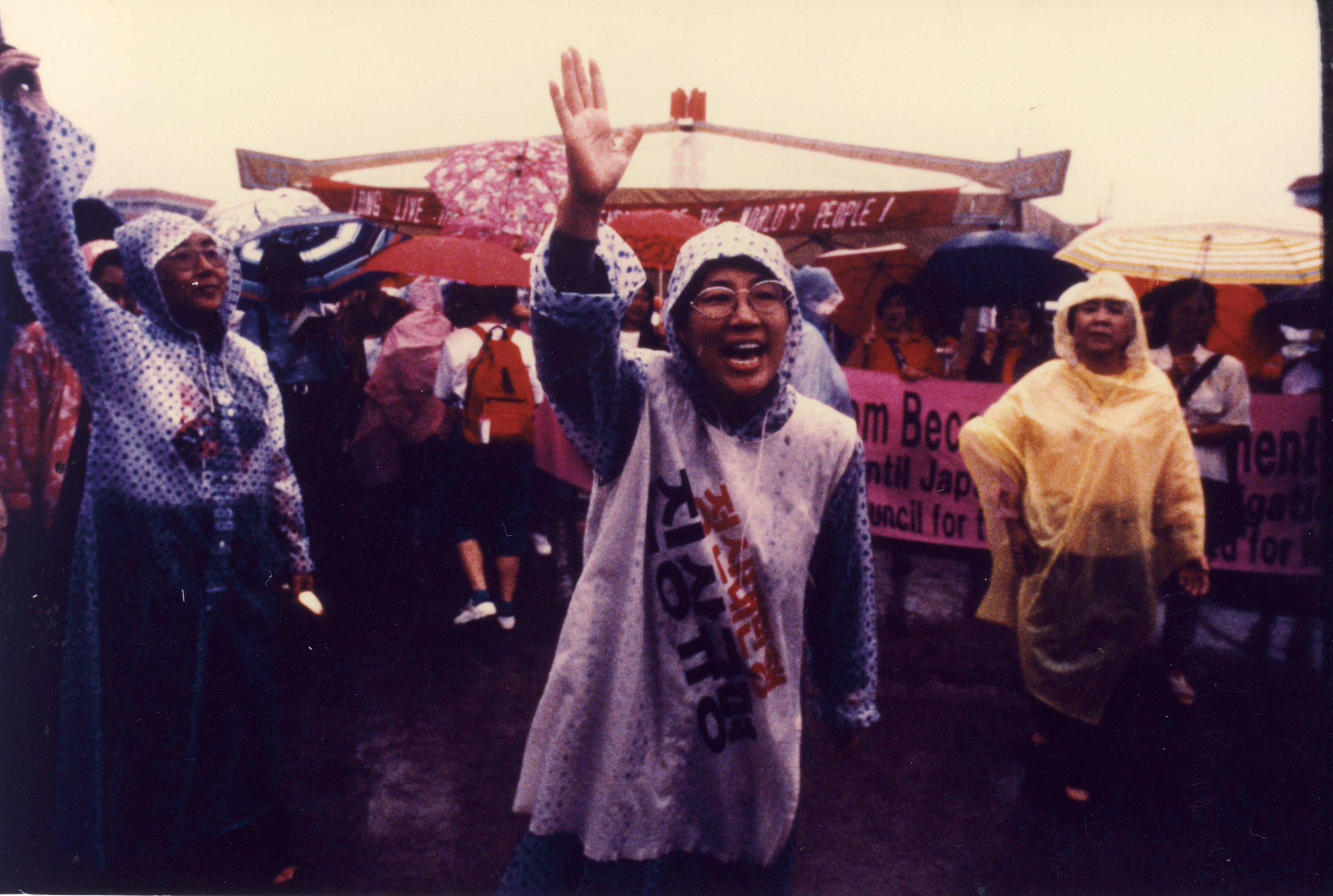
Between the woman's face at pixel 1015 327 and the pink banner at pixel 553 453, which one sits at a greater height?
the woman's face at pixel 1015 327

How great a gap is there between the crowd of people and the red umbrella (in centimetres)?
156

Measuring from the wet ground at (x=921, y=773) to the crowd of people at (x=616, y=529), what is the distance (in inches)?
9.4

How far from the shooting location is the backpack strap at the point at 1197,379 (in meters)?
4.33

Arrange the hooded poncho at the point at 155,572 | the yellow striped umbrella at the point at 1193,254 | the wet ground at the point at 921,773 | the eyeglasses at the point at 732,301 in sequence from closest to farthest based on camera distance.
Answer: the eyeglasses at the point at 732,301, the hooded poncho at the point at 155,572, the wet ground at the point at 921,773, the yellow striped umbrella at the point at 1193,254

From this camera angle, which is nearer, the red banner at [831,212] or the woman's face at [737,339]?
the woman's face at [737,339]

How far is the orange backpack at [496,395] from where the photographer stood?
4504 mm

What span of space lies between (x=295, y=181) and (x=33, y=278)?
704 centimetres

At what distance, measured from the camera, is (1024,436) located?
346 centimetres

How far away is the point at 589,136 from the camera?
61.7 inches

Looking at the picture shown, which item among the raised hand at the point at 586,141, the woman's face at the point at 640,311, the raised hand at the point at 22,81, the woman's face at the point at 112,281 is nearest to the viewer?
the raised hand at the point at 586,141

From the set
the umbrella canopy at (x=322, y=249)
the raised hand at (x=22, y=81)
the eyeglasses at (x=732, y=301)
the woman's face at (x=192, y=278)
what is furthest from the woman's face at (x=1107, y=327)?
the umbrella canopy at (x=322, y=249)

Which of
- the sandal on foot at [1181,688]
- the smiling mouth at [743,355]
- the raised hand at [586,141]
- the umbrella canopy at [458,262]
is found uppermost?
the raised hand at [586,141]

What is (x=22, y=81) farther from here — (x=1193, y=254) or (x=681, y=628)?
(x=1193, y=254)

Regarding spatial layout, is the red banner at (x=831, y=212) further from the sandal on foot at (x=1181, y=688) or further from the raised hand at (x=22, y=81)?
the raised hand at (x=22, y=81)
